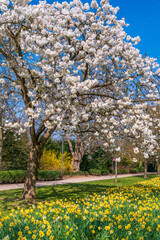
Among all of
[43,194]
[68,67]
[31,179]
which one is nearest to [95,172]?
[43,194]

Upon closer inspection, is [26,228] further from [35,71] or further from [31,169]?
[31,169]

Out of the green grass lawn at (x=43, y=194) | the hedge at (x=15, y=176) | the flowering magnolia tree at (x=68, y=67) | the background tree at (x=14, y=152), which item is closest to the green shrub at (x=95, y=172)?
the hedge at (x=15, y=176)

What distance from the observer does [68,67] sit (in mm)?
6441

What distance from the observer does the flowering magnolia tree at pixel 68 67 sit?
5625mm

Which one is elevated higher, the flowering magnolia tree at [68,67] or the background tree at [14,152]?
the flowering magnolia tree at [68,67]

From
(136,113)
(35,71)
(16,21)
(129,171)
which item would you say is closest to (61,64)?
(35,71)

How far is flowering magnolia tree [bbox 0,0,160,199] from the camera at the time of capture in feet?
18.5

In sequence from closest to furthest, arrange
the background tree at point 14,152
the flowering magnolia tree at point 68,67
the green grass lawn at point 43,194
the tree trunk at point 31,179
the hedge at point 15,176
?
the flowering magnolia tree at point 68,67 < the green grass lawn at point 43,194 < the tree trunk at point 31,179 < the hedge at point 15,176 < the background tree at point 14,152

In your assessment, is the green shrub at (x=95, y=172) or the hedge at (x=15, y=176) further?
the green shrub at (x=95, y=172)

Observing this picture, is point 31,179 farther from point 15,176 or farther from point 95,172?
point 95,172

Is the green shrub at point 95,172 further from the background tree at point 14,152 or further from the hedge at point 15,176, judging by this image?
the background tree at point 14,152

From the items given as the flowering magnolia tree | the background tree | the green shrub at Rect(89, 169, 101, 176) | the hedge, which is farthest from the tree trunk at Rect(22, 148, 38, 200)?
the green shrub at Rect(89, 169, 101, 176)

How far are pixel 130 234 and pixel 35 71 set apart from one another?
4455 mm

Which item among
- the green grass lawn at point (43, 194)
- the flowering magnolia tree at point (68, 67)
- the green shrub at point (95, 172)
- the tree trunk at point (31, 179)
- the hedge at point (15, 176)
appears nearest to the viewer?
the flowering magnolia tree at point (68, 67)
